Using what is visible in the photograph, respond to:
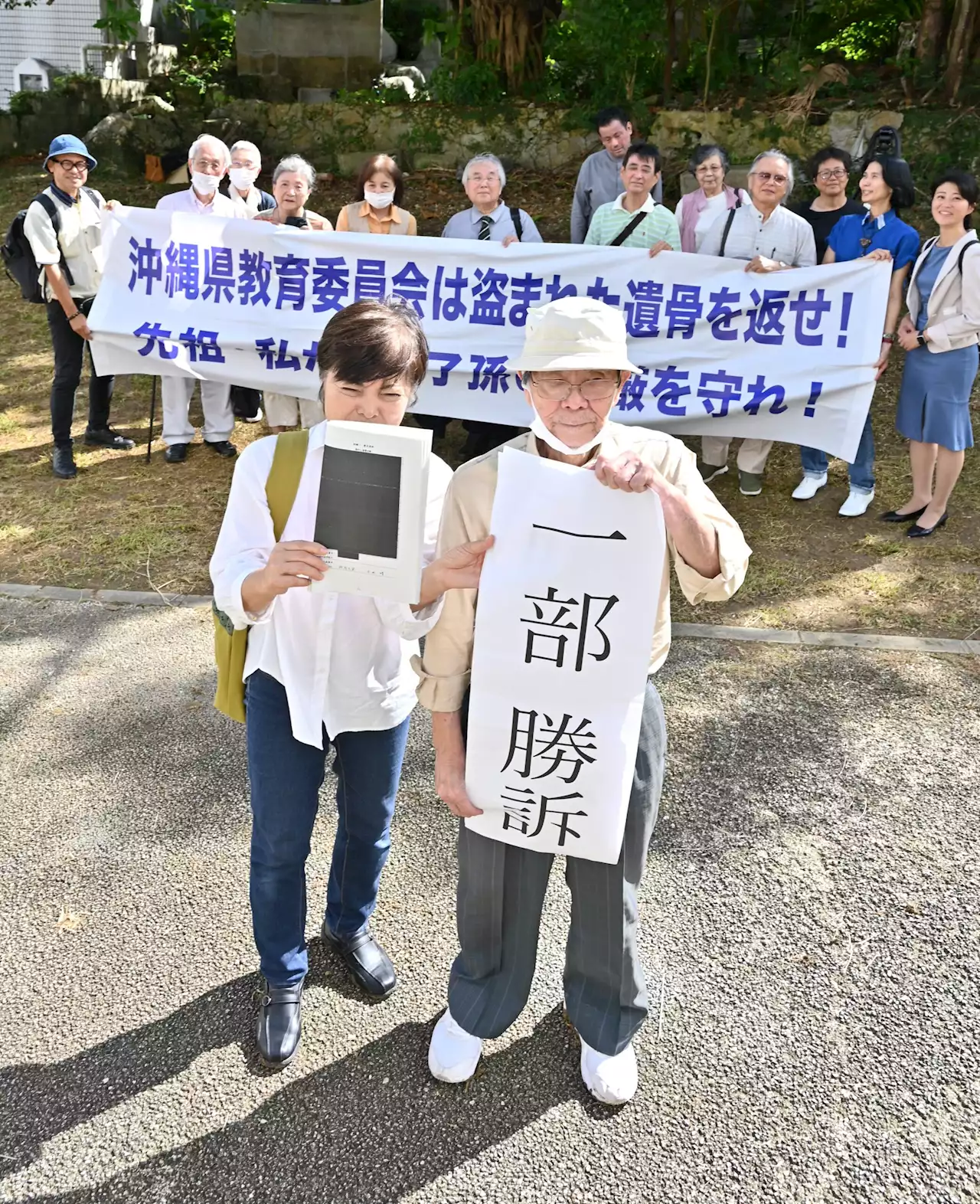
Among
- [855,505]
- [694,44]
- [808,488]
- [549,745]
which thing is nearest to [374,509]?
[549,745]

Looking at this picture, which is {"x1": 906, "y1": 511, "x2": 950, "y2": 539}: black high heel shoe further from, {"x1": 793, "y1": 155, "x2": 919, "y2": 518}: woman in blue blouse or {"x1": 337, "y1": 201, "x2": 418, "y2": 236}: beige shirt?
{"x1": 337, "y1": 201, "x2": 418, "y2": 236}: beige shirt

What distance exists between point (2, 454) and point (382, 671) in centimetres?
623

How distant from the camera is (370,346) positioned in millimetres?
2229

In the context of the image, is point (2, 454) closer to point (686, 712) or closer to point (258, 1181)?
point (686, 712)

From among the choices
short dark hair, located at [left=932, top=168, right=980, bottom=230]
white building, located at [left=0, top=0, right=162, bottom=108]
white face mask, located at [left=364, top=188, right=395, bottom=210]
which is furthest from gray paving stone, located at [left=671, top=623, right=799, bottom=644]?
white building, located at [left=0, top=0, right=162, bottom=108]

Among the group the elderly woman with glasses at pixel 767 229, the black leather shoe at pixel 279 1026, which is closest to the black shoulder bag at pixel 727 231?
the elderly woman with glasses at pixel 767 229

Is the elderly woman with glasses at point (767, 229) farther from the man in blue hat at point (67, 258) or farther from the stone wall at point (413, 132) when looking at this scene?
the stone wall at point (413, 132)

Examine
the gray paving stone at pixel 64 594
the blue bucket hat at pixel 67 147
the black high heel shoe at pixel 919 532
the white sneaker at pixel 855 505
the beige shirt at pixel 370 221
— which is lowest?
the gray paving stone at pixel 64 594

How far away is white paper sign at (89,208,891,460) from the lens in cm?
606

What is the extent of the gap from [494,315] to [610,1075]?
15.9ft

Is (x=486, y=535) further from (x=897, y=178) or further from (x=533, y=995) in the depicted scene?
(x=897, y=178)

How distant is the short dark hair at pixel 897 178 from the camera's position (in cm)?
589

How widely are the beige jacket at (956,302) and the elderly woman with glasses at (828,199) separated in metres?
0.68

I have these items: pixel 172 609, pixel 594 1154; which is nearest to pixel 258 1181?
pixel 594 1154
